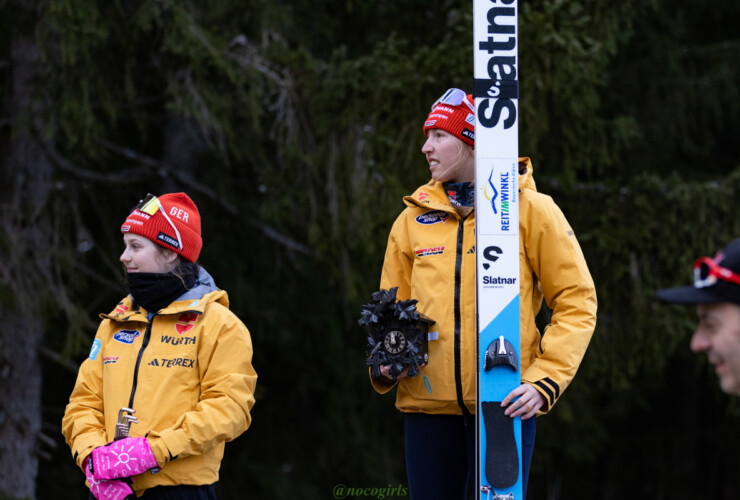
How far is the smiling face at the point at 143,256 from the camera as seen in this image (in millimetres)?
2939

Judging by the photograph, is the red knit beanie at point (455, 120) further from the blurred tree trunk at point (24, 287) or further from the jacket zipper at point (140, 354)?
the blurred tree trunk at point (24, 287)

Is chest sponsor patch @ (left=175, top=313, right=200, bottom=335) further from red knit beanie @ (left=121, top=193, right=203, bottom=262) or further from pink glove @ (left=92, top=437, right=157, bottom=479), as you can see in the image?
pink glove @ (left=92, top=437, right=157, bottom=479)

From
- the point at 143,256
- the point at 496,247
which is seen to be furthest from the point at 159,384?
the point at 496,247

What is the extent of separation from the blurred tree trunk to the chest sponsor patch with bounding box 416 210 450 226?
11.7 feet

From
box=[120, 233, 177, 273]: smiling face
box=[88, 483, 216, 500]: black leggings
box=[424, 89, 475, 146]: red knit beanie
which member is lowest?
box=[88, 483, 216, 500]: black leggings

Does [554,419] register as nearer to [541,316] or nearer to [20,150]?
[541,316]

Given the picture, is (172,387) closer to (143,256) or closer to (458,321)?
(143,256)

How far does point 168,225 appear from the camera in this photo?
299cm

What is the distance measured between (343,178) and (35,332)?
241 centimetres

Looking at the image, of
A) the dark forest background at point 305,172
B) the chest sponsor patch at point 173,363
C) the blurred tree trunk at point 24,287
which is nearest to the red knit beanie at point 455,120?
the chest sponsor patch at point 173,363

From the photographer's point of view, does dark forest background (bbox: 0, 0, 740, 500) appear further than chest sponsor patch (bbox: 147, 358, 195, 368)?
Yes

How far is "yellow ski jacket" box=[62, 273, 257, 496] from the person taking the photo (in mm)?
2732

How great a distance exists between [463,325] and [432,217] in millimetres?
405

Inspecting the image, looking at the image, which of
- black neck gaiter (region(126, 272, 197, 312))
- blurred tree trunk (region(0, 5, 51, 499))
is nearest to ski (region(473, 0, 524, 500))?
black neck gaiter (region(126, 272, 197, 312))
